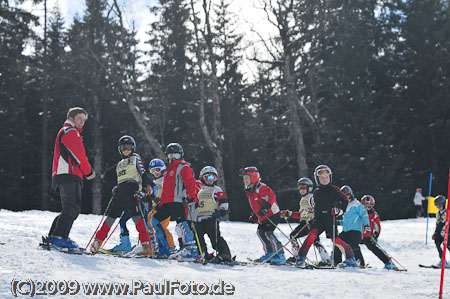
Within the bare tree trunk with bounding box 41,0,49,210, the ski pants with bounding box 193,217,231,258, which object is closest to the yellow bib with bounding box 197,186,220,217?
the ski pants with bounding box 193,217,231,258

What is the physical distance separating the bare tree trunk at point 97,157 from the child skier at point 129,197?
23.8 metres

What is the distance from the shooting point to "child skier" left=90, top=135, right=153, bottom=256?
805 centimetres

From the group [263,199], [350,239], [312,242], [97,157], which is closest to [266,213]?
[263,199]

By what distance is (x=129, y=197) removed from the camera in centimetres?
820

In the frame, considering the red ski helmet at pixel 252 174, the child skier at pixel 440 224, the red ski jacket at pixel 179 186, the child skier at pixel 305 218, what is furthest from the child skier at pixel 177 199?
the child skier at pixel 440 224

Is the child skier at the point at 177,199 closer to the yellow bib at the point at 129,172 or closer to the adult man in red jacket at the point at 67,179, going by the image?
the yellow bib at the point at 129,172

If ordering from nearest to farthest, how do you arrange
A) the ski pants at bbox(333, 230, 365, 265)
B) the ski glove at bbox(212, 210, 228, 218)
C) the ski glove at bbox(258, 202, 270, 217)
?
the ski glove at bbox(212, 210, 228, 218)
the ski glove at bbox(258, 202, 270, 217)
the ski pants at bbox(333, 230, 365, 265)

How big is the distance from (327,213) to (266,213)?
44.6 inches

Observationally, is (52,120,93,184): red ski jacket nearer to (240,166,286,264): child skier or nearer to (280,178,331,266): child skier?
(240,166,286,264): child skier

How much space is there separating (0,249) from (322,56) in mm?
32031

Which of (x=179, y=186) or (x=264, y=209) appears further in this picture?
(x=264, y=209)

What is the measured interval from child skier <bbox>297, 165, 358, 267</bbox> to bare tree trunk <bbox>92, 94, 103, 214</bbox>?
78.1 feet

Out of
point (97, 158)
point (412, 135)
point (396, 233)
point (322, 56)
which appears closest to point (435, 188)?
point (412, 135)

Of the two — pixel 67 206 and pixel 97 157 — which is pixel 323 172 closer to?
pixel 67 206
